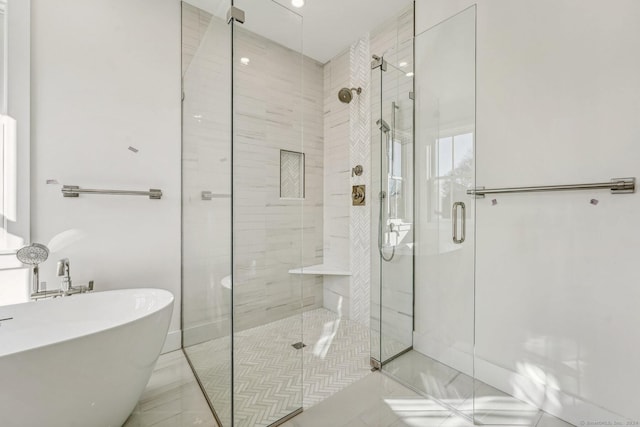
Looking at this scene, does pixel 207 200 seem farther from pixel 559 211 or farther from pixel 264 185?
pixel 559 211

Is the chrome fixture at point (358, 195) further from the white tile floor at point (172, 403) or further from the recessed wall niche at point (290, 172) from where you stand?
the white tile floor at point (172, 403)

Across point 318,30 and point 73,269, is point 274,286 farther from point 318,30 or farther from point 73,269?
point 318,30

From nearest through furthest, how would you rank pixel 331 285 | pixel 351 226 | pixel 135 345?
1. pixel 135 345
2. pixel 351 226
3. pixel 331 285

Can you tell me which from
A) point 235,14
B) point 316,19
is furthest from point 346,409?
point 316,19

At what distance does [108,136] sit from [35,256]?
2.98 ft

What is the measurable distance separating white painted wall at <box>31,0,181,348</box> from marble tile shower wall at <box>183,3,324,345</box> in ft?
1.08

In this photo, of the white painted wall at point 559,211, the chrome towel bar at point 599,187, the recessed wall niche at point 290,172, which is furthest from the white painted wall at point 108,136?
the chrome towel bar at point 599,187

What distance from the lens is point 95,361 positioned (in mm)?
1205

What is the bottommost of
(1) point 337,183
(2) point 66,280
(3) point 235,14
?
(2) point 66,280

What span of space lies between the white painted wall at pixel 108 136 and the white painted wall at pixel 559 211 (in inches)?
90.8

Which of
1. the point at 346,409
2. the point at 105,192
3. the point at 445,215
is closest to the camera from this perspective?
the point at 346,409

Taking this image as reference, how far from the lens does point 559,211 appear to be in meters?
1.56

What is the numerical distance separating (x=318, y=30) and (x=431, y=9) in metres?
1.02

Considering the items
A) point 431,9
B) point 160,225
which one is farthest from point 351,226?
point 431,9
